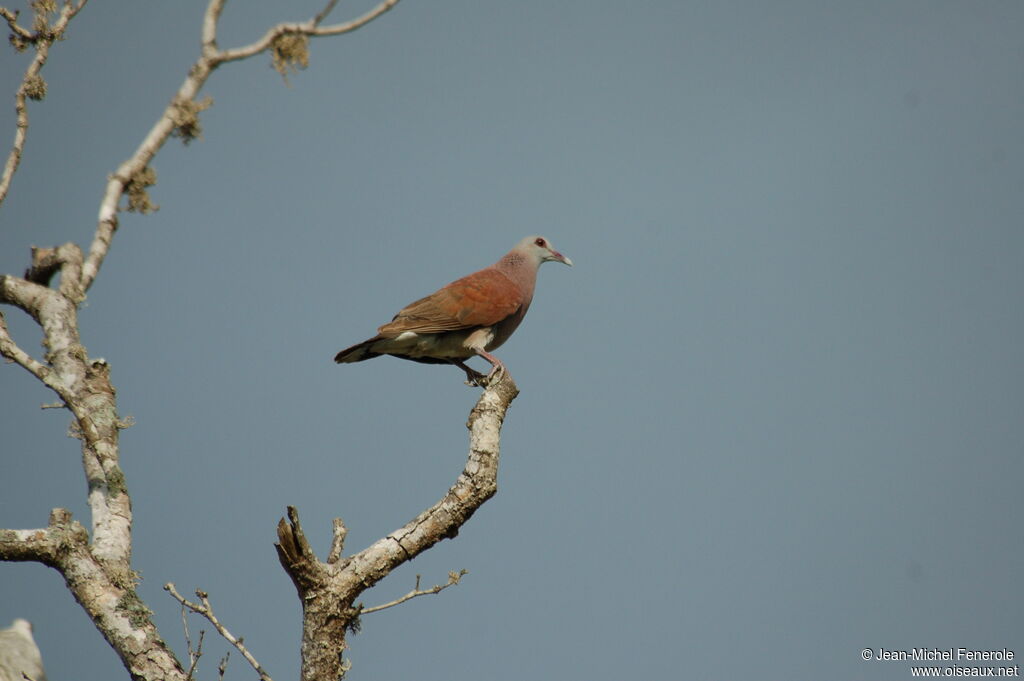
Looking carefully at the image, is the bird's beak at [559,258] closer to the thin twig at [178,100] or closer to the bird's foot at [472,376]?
the bird's foot at [472,376]

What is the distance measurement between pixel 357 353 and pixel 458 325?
0.88m

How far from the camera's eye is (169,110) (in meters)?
7.51

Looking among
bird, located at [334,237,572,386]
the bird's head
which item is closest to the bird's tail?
bird, located at [334,237,572,386]

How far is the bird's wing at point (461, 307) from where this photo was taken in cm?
795

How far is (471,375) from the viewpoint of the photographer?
334 inches

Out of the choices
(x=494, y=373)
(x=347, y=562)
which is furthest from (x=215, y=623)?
(x=494, y=373)

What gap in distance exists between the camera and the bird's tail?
7703 mm

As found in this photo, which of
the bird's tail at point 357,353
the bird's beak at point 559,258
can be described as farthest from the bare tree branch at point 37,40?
the bird's beak at point 559,258

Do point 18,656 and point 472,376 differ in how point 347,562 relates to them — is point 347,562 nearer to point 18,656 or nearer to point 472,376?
point 18,656

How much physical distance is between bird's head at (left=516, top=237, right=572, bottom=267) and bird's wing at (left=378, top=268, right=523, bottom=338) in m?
0.97

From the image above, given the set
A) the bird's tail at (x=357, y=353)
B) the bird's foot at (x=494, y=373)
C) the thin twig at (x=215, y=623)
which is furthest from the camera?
the bird's tail at (x=357, y=353)

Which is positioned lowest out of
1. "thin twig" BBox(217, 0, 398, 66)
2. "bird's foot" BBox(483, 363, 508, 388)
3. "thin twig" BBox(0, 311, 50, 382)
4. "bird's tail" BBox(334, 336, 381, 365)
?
"thin twig" BBox(0, 311, 50, 382)

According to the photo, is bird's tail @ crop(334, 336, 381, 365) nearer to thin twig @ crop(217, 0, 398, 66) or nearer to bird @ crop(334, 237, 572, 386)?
bird @ crop(334, 237, 572, 386)

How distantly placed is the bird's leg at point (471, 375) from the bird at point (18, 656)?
12.0 feet
